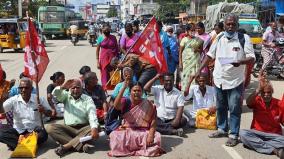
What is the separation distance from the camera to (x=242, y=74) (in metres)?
6.32

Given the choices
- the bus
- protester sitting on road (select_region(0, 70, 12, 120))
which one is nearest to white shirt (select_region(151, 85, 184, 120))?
protester sitting on road (select_region(0, 70, 12, 120))

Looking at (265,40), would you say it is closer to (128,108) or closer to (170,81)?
(170,81)

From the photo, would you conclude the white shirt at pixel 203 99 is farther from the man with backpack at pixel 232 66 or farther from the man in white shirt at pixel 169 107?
the man with backpack at pixel 232 66

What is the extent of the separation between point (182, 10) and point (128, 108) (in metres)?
65.6

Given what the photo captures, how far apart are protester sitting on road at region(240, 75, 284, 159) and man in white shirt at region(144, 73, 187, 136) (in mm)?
1217

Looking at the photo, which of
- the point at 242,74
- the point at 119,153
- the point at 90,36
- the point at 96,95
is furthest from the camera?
the point at 90,36

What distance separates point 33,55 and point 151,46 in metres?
1.99

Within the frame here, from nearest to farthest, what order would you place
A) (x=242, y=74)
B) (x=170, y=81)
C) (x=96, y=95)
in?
(x=242, y=74) → (x=170, y=81) → (x=96, y=95)

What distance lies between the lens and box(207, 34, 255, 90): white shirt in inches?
→ 243

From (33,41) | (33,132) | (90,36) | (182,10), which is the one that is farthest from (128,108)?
(182,10)

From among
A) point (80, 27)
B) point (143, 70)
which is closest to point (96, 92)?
point (143, 70)

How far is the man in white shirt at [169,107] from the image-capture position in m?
6.98

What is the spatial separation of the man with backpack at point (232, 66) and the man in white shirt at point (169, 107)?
0.74 m

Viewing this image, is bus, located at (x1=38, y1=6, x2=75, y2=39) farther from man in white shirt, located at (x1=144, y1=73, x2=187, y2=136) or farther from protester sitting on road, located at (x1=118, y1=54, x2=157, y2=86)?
man in white shirt, located at (x1=144, y1=73, x2=187, y2=136)
